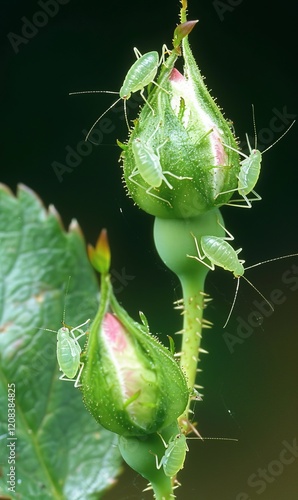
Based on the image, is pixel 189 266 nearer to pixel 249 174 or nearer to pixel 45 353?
pixel 249 174

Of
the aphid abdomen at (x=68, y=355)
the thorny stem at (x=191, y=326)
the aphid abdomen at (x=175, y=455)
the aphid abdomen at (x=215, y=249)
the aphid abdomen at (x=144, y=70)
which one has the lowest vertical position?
the aphid abdomen at (x=175, y=455)

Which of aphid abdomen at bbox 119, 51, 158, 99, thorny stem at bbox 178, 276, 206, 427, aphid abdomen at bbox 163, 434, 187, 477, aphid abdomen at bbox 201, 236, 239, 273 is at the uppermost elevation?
aphid abdomen at bbox 119, 51, 158, 99

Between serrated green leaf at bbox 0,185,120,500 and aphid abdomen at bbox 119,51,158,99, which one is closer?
aphid abdomen at bbox 119,51,158,99

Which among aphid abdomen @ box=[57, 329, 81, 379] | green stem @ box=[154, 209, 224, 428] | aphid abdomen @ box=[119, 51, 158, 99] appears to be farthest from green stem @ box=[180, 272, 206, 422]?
aphid abdomen @ box=[119, 51, 158, 99]

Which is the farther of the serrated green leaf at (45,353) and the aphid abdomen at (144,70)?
the serrated green leaf at (45,353)

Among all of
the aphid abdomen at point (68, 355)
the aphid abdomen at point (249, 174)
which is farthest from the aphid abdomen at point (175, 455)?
the aphid abdomen at point (249, 174)

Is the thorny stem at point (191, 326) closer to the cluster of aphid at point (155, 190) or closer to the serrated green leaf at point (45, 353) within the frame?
the cluster of aphid at point (155, 190)

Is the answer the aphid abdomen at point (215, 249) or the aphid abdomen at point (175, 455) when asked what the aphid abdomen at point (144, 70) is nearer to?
the aphid abdomen at point (215, 249)

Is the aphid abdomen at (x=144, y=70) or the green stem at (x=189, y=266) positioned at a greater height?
the aphid abdomen at (x=144, y=70)

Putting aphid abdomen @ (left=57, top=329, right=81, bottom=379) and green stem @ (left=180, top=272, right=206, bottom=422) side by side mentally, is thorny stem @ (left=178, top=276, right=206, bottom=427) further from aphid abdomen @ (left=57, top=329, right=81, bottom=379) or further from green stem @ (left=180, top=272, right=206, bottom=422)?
aphid abdomen @ (left=57, top=329, right=81, bottom=379)
